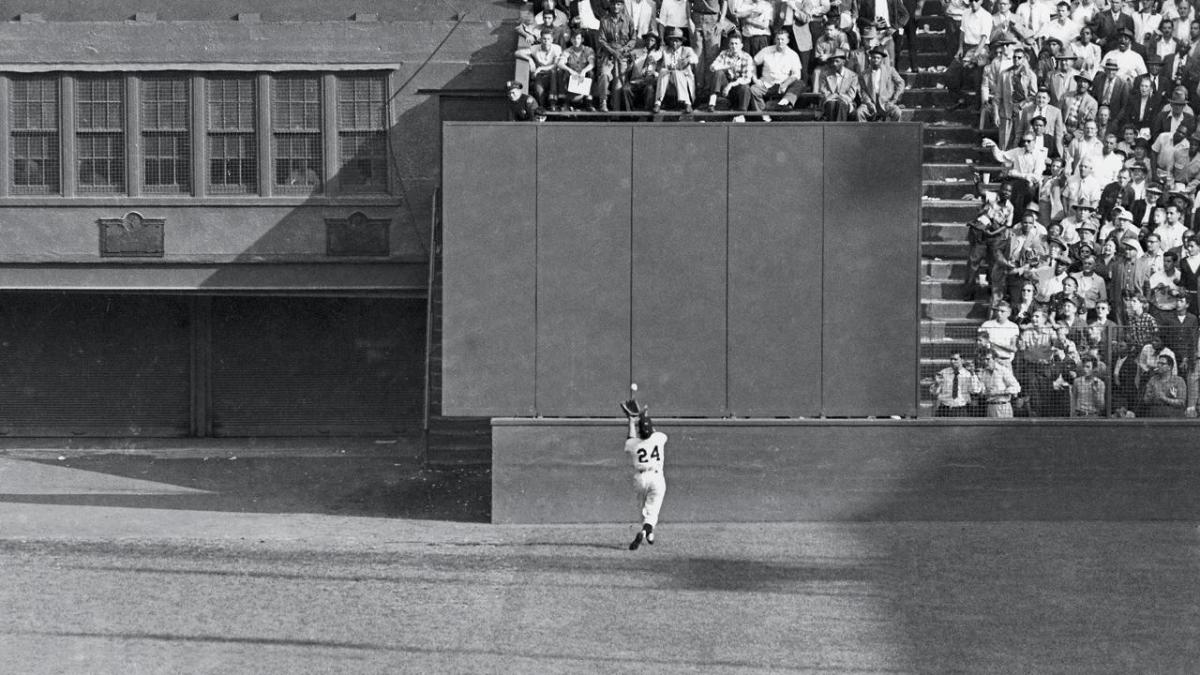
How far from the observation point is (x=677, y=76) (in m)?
24.2

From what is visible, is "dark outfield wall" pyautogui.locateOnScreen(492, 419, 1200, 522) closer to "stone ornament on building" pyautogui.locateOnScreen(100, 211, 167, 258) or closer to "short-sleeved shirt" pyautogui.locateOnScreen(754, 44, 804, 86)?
"short-sleeved shirt" pyautogui.locateOnScreen(754, 44, 804, 86)

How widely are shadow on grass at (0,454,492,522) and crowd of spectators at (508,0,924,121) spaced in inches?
207

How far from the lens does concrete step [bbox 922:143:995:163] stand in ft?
83.9

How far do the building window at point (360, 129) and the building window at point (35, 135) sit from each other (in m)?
4.46

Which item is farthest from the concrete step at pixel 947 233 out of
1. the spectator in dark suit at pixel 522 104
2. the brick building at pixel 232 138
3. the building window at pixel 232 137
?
the building window at pixel 232 137

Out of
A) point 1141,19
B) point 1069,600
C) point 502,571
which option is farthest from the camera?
point 1141,19

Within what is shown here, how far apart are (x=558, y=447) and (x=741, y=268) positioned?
3.17 meters

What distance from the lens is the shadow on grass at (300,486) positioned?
23547 millimetres

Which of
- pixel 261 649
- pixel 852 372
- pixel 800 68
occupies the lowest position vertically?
pixel 261 649

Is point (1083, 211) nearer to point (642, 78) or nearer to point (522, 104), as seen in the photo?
point (642, 78)

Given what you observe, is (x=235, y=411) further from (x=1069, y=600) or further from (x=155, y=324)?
(x=1069, y=600)

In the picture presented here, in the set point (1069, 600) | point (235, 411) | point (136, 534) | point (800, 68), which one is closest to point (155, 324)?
point (235, 411)

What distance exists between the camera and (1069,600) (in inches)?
687

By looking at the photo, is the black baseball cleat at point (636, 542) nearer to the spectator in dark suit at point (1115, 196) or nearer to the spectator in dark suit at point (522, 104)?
the spectator in dark suit at point (522, 104)
